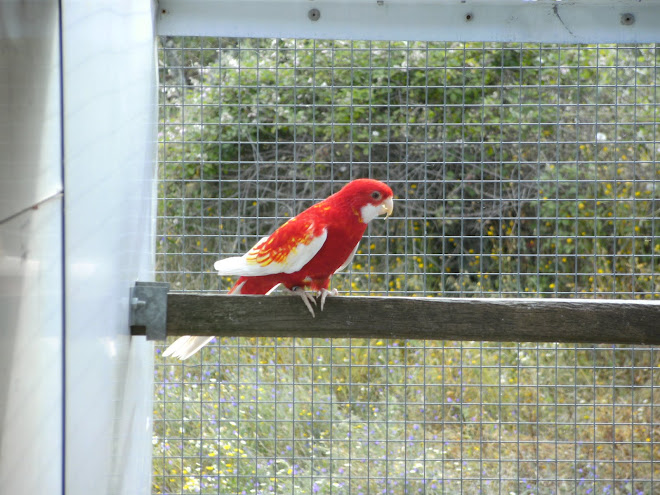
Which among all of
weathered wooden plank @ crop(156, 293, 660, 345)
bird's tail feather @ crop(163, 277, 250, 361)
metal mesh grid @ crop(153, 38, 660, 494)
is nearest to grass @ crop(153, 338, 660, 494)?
metal mesh grid @ crop(153, 38, 660, 494)

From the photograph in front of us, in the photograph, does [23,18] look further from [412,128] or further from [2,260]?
[412,128]

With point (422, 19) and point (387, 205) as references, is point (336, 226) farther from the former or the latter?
point (422, 19)

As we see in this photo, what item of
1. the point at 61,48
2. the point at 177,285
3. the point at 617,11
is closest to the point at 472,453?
the point at 177,285

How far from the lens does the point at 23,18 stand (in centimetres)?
78

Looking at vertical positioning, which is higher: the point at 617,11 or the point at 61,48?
the point at 617,11

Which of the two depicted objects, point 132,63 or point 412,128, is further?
point 412,128

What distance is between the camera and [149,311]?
1.41m

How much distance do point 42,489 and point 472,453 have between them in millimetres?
2251

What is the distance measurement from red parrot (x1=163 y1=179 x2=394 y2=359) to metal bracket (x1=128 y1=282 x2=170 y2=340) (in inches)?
9.3

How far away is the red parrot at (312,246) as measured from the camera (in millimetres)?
1615

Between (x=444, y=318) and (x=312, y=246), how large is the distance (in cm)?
37

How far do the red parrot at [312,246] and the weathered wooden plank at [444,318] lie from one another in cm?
17

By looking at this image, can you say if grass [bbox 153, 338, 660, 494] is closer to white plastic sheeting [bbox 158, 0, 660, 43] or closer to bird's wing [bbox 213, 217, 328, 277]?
bird's wing [bbox 213, 217, 328, 277]

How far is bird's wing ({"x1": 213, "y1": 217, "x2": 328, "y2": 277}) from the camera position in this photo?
1.61 m
